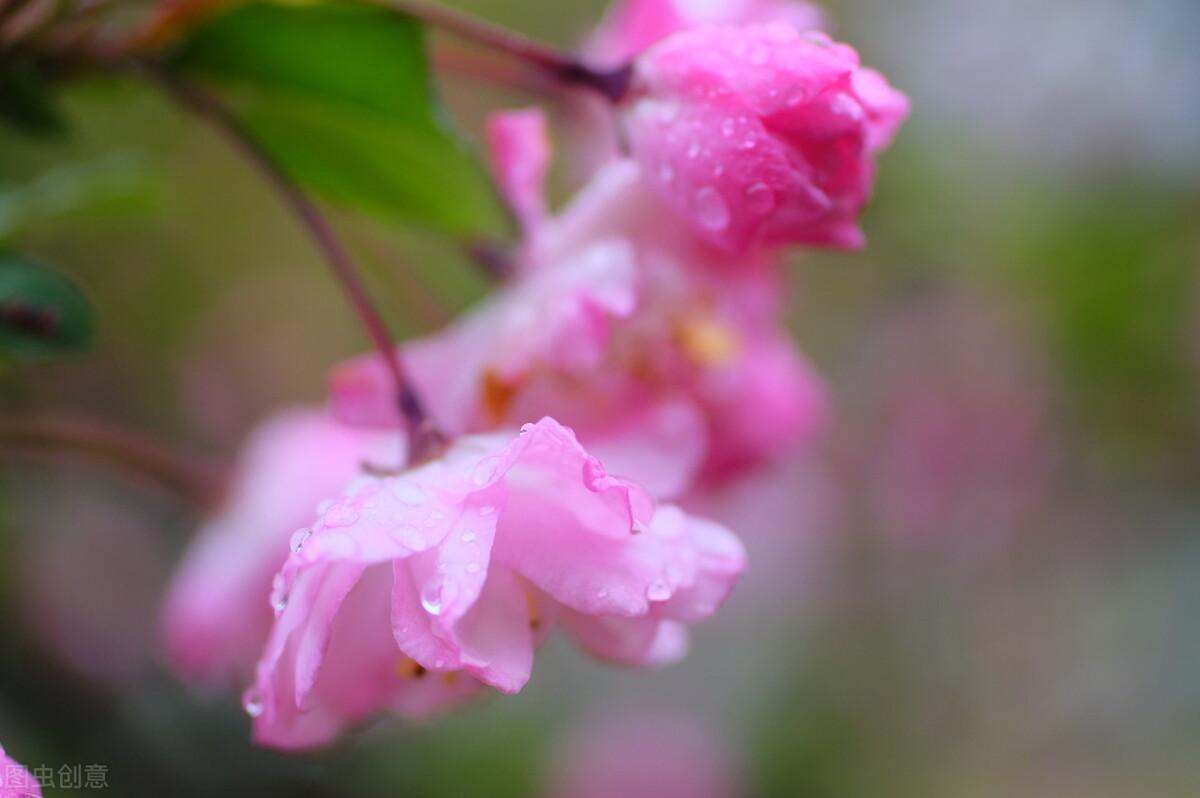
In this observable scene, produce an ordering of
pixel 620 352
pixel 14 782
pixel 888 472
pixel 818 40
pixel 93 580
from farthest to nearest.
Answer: pixel 888 472, pixel 93 580, pixel 620 352, pixel 818 40, pixel 14 782

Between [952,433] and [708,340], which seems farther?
[952,433]

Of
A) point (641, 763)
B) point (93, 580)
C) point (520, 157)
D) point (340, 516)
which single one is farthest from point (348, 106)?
point (641, 763)

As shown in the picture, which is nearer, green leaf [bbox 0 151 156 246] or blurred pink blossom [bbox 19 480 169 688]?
green leaf [bbox 0 151 156 246]

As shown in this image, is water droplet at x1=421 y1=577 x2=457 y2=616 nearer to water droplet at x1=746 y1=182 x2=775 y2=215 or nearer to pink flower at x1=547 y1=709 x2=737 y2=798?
water droplet at x1=746 y1=182 x2=775 y2=215

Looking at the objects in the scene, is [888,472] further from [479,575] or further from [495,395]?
[479,575]

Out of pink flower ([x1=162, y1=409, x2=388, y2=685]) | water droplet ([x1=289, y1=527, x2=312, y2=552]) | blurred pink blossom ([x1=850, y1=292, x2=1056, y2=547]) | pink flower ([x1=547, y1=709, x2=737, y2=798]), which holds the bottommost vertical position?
pink flower ([x1=547, y1=709, x2=737, y2=798])

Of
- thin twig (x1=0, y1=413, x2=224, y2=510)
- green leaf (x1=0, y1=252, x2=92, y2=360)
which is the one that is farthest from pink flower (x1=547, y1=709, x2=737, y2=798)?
green leaf (x1=0, y1=252, x2=92, y2=360)
